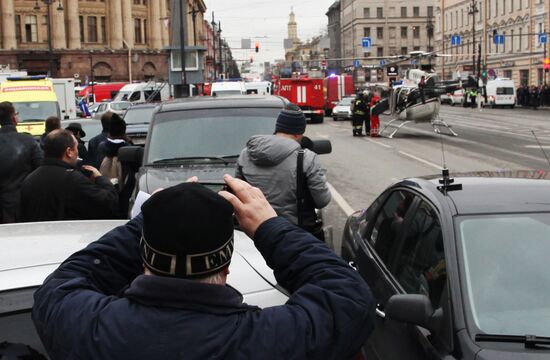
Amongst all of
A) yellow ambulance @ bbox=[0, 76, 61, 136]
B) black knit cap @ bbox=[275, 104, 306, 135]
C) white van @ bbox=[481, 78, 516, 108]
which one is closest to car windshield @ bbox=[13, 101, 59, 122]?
yellow ambulance @ bbox=[0, 76, 61, 136]

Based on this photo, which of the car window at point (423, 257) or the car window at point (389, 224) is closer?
the car window at point (423, 257)

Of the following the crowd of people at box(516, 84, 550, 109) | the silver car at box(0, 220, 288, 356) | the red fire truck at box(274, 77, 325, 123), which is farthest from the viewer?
the crowd of people at box(516, 84, 550, 109)

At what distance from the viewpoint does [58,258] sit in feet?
9.62

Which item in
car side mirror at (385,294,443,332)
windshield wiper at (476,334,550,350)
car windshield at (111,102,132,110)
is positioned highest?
car windshield at (111,102,132,110)

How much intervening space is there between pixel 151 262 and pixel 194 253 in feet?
0.40

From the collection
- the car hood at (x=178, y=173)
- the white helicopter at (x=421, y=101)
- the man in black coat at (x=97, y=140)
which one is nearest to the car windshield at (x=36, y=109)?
the white helicopter at (x=421, y=101)

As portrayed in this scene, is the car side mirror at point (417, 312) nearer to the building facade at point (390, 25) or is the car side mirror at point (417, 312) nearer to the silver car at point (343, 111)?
the silver car at point (343, 111)

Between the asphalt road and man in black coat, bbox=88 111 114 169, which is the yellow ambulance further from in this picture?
man in black coat, bbox=88 111 114 169

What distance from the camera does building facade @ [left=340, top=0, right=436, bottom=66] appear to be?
128875 mm

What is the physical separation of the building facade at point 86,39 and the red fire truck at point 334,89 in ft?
94.5

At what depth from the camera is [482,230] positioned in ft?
11.6

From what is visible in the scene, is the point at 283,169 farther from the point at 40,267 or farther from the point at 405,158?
the point at 405,158

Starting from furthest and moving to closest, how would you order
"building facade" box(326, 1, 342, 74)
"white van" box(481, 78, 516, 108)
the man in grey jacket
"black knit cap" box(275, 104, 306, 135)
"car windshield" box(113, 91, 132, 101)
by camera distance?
"building facade" box(326, 1, 342, 74) < "white van" box(481, 78, 516, 108) < "car windshield" box(113, 91, 132, 101) < "black knit cap" box(275, 104, 306, 135) < the man in grey jacket

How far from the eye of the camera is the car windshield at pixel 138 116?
16922 mm
